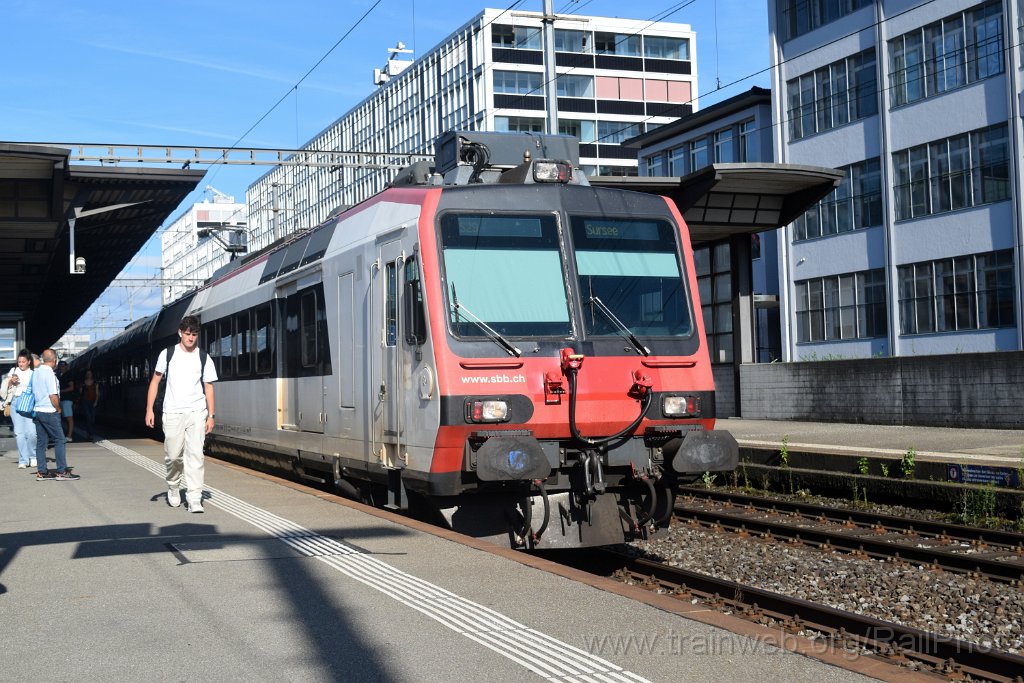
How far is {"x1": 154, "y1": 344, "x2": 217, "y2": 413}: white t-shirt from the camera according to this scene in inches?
409

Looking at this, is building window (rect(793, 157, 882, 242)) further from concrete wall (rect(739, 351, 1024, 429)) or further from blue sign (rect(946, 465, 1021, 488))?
blue sign (rect(946, 465, 1021, 488))

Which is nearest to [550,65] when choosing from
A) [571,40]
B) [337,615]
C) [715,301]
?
[715,301]

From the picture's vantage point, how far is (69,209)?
2686cm

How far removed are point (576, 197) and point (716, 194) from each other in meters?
11.7

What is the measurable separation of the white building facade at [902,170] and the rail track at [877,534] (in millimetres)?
17294

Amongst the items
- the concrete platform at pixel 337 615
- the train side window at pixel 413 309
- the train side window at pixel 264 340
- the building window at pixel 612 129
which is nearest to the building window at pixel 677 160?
the train side window at pixel 264 340

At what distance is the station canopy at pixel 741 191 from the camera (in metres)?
19.4

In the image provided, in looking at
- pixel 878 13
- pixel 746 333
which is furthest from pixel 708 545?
pixel 878 13

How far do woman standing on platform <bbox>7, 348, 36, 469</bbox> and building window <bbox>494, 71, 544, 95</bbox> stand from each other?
206 feet

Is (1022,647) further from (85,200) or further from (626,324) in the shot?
(85,200)

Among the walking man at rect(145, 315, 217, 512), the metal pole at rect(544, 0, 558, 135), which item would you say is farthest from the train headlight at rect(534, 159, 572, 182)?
the metal pole at rect(544, 0, 558, 135)

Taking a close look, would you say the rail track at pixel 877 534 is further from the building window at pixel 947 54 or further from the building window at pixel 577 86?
the building window at pixel 577 86

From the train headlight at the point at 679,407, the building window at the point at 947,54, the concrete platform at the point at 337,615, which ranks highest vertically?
the building window at the point at 947,54

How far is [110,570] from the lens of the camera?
296 inches
